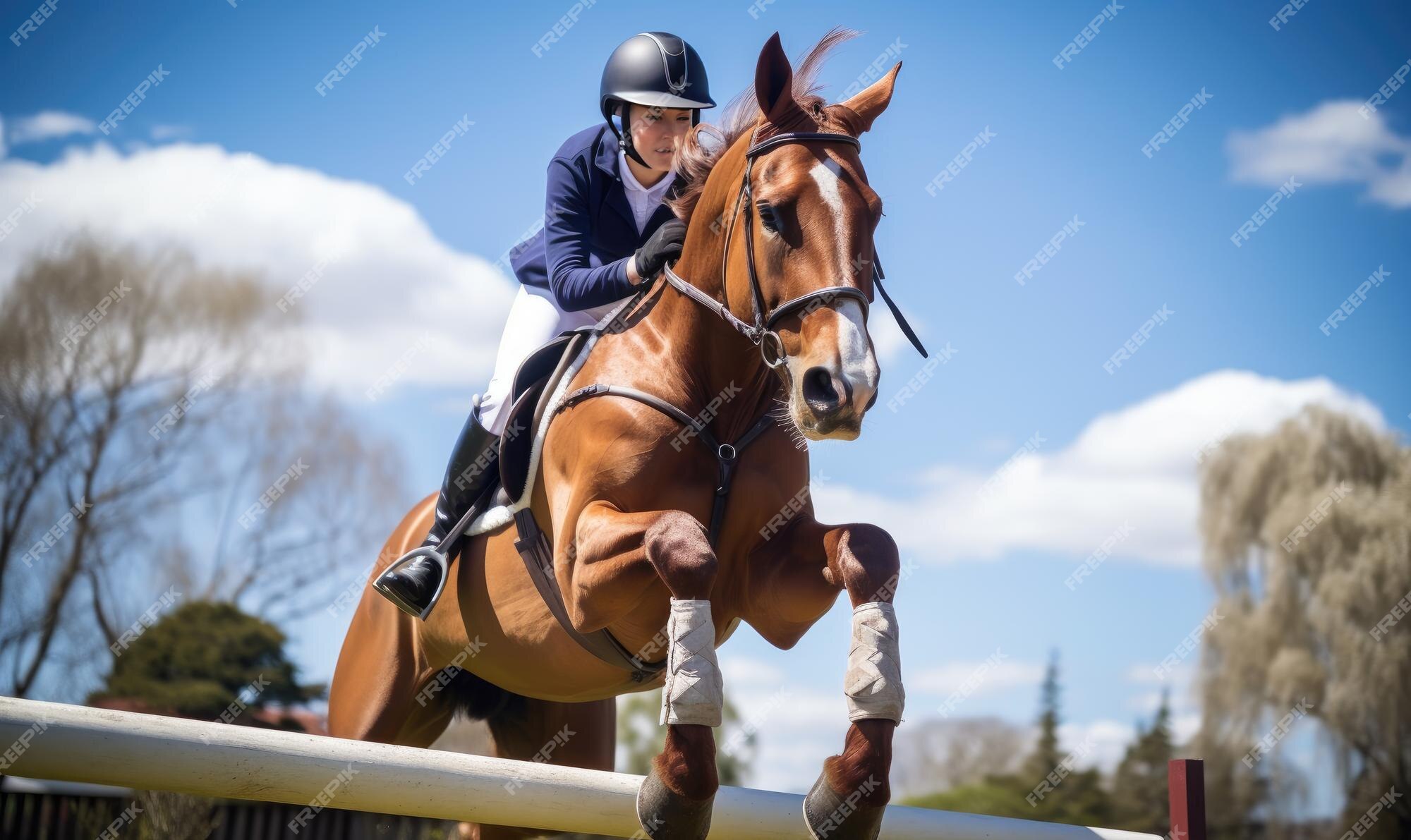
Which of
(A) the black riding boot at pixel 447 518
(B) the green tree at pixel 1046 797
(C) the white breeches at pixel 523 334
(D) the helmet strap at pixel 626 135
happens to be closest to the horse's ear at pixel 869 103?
(D) the helmet strap at pixel 626 135

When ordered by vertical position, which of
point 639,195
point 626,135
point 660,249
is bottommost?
point 660,249

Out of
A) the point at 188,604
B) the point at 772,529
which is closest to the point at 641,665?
the point at 772,529

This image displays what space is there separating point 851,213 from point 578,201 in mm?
1248

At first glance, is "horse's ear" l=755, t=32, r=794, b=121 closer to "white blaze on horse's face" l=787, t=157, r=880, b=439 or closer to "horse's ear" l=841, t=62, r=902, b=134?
"horse's ear" l=841, t=62, r=902, b=134

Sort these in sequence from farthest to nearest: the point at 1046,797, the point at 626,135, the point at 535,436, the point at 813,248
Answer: the point at 1046,797 < the point at 626,135 < the point at 535,436 < the point at 813,248

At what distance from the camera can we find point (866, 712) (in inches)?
105

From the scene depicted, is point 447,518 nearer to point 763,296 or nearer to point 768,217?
point 763,296

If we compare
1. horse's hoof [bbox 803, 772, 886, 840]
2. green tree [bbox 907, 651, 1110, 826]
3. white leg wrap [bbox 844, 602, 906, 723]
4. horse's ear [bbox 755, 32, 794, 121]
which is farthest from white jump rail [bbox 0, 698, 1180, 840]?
green tree [bbox 907, 651, 1110, 826]

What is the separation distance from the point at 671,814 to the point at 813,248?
4.65 ft

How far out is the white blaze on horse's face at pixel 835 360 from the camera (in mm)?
2723

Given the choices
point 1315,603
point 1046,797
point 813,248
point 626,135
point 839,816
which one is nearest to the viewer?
point 839,816

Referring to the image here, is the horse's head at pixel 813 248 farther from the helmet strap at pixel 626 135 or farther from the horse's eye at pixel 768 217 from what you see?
the helmet strap at pixel 626 135

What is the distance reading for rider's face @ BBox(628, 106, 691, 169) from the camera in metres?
3.98

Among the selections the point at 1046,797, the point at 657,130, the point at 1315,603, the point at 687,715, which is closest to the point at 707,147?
the point at 657,130
